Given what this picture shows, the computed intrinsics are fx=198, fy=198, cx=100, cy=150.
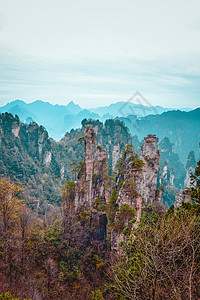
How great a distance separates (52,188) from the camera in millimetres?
72312

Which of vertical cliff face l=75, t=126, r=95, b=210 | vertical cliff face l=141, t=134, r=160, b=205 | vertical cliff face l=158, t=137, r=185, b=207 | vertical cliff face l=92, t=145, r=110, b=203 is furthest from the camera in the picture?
vertical cliff face l=158, t=137, r=185, b=207

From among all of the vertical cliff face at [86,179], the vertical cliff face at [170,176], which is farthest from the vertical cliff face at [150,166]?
the vertical cliff face at [170,176]

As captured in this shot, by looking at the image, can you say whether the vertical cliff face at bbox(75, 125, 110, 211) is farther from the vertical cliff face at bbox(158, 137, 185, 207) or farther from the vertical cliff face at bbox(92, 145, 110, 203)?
the vertical cliff face at bbox(158, 137, 185, 207)

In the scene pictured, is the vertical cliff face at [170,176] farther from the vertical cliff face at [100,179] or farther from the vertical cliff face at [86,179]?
the vertical cliff face at [86,179]

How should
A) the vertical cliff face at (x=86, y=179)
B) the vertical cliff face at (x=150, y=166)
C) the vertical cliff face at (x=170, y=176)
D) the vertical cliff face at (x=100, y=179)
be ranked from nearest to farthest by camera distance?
the vertical cliff face at (x=86, y=179) < the vertical cliff face at (x=150, y=166) < the vertical cliff face at (x=100, y=179) < the vertical cliff face at (x=170, y=176)

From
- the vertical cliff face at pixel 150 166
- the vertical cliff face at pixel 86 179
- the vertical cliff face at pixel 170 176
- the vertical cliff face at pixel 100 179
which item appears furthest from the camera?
the vertical cliff face at pixel 170 176

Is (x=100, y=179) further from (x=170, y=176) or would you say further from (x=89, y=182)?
(x=170, y=176)

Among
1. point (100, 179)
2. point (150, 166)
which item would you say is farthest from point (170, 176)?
point (100, 179)

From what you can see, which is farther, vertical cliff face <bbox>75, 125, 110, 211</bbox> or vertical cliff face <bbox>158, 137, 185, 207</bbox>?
vertical cliff face <bbox>158, 137, 185, 207</bbox>

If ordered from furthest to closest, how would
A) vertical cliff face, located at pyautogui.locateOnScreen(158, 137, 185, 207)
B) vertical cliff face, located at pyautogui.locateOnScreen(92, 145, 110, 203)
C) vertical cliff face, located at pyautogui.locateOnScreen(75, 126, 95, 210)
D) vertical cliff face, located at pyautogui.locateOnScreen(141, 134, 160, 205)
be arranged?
vertical cliff face, located at pyautogui.locateOnScreen(158, 137, 185, 207) → vertical cliff face, located at pyautogui.locateOnScreen(92, 145, 110, 203) → vertical cliff face, located at pyautogui.locateOnScreen(141, 134, 160, 205) → vertical cliff face, located at pyautogui.locateOnScreen(75, 126, 95, 210)

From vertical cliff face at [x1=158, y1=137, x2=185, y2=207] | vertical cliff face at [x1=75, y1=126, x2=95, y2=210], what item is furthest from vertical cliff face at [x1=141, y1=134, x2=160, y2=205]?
vertical cliff face at [x1=158, y1=137, x2=185, y2=207]

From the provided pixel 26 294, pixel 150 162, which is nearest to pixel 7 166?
pixel 150 162

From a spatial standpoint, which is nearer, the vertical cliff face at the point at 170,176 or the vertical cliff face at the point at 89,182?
the vertical cliff face at the point at 89,182

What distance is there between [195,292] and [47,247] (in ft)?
53.0
